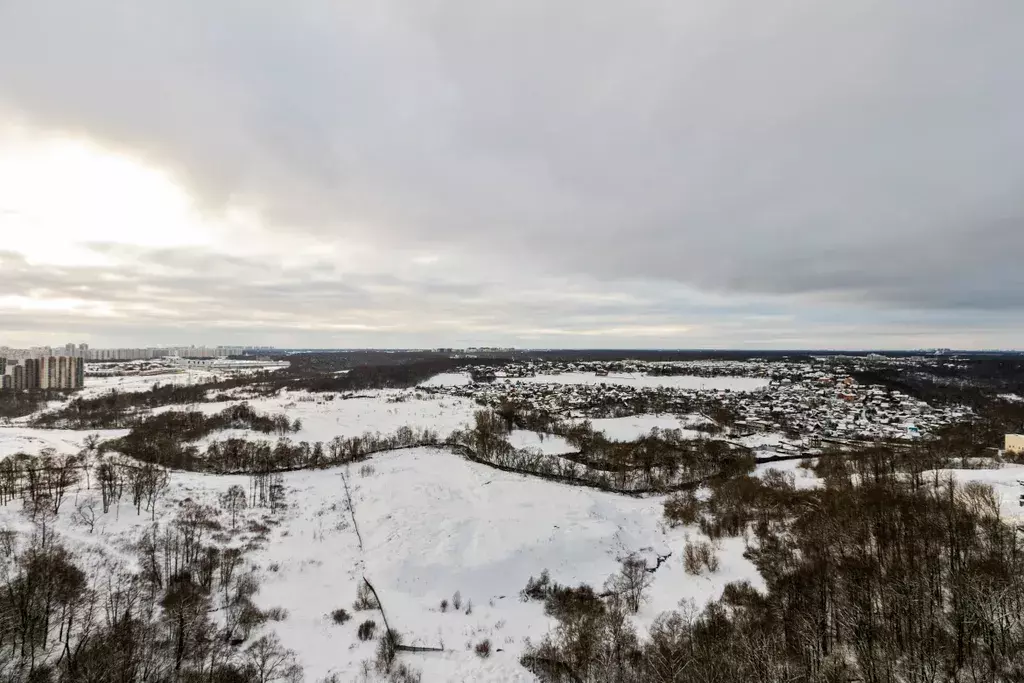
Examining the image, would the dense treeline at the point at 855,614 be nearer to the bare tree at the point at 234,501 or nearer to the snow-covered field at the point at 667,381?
the bare tree at the point at 234,501

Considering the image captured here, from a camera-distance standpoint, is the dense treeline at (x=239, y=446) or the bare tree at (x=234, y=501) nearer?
the bare tree at (x=234, y=501)

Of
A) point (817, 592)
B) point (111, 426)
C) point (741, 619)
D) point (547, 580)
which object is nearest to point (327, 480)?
point (547, 580)

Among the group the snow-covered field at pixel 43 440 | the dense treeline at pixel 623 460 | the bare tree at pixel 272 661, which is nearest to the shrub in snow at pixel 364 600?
the bare tree at pixel 272 661

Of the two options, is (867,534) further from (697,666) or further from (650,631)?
(697,666)

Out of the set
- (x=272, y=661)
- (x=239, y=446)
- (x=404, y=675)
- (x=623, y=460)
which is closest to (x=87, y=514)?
(x=272, y=661)

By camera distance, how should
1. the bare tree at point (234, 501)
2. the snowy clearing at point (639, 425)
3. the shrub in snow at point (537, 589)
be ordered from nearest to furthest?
the shrub in snow at point (537, 589) < the bare tree at point (234, 501) < the snowy clearing at point (639, 425)

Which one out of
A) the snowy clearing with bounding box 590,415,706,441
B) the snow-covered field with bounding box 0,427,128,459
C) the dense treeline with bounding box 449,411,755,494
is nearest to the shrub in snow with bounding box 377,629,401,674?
the dense treeline with bounding box 449,411,755,494
